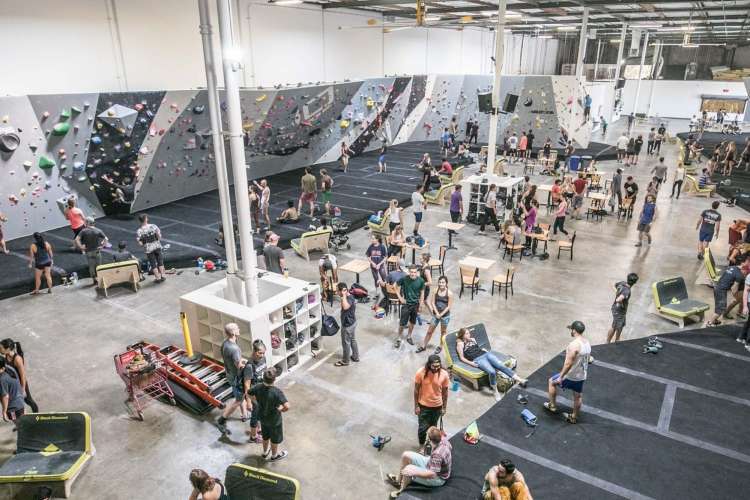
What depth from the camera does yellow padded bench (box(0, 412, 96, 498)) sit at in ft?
18.6

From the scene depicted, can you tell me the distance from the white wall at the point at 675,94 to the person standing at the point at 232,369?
4432 cm

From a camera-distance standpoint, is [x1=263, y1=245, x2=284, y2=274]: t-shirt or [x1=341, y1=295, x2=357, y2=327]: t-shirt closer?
[x1=341, y1=295, x2=357, y2=327]: t-shirt

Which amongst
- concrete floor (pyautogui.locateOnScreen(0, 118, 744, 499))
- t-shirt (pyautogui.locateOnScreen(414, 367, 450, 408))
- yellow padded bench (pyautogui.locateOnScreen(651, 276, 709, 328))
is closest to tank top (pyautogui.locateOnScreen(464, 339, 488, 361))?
concrete floor (pyautogui.locateOnScreen(0, 118, 744, 499))

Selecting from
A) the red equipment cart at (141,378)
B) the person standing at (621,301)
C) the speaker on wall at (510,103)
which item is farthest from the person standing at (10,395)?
the speaker on wall at (510,103)

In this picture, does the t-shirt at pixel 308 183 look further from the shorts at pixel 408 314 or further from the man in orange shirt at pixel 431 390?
the man in orange shirt at pixel 431 390

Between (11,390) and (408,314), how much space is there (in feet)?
18.7

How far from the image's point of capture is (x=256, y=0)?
18.4 metres

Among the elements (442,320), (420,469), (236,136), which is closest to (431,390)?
(420,469)

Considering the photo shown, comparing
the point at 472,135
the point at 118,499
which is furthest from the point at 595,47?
the point at 118,499

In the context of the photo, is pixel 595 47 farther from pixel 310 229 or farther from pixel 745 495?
pixel 745 495

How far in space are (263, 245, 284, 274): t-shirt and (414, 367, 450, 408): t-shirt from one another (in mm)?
4594

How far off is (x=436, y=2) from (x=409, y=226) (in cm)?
1163

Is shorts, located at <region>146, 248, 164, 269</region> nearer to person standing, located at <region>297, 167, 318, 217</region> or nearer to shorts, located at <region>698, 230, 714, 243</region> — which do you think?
person standing, located at <region>297, 167, 318, 217</region>

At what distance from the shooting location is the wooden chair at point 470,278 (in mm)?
10625
